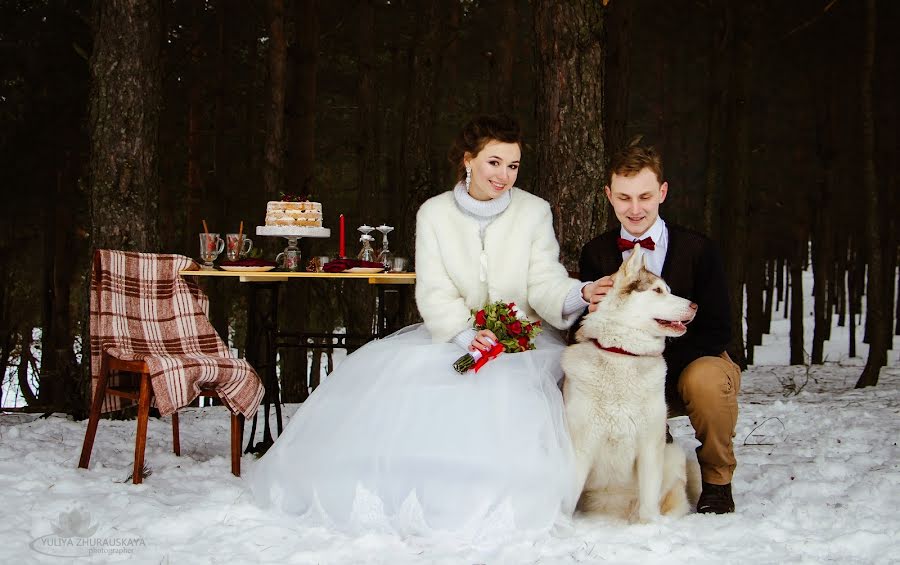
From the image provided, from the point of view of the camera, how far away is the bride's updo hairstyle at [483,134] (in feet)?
13.3

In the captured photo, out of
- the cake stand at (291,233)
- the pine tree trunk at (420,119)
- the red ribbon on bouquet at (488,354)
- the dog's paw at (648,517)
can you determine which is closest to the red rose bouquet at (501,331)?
the red ribbon on bouquet at (488,354)

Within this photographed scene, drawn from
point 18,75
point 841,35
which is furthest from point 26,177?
point 841,35

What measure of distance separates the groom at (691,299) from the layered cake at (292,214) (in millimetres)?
2417

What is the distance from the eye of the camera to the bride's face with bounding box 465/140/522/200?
4.05 meters

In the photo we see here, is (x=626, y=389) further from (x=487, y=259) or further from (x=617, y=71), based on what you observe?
(x=617, y=71)

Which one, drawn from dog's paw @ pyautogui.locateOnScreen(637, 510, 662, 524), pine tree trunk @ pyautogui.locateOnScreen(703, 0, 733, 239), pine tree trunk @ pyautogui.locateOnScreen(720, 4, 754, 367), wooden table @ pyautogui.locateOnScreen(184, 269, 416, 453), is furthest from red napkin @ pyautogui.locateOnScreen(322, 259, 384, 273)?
pine tree trunk @ pyautogui.locateOnScreen(703, 0, 733, 239)

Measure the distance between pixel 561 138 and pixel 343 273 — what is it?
72.1 inches

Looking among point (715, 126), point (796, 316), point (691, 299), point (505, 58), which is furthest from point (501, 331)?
point (796, 316)

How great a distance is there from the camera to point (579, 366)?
11.9ft

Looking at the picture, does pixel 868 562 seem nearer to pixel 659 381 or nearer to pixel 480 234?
pixel 659 381

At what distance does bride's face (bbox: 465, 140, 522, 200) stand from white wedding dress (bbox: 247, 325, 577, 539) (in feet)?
2.89

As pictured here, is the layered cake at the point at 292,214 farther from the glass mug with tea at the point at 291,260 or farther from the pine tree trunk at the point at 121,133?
the pine tree trunk at the point at 121,133

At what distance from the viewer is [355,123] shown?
13.4 metres

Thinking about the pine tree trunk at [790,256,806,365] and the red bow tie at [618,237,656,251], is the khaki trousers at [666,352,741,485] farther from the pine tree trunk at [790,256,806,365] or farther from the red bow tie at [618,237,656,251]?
the pine tree trunk at [790,256,806,365]
